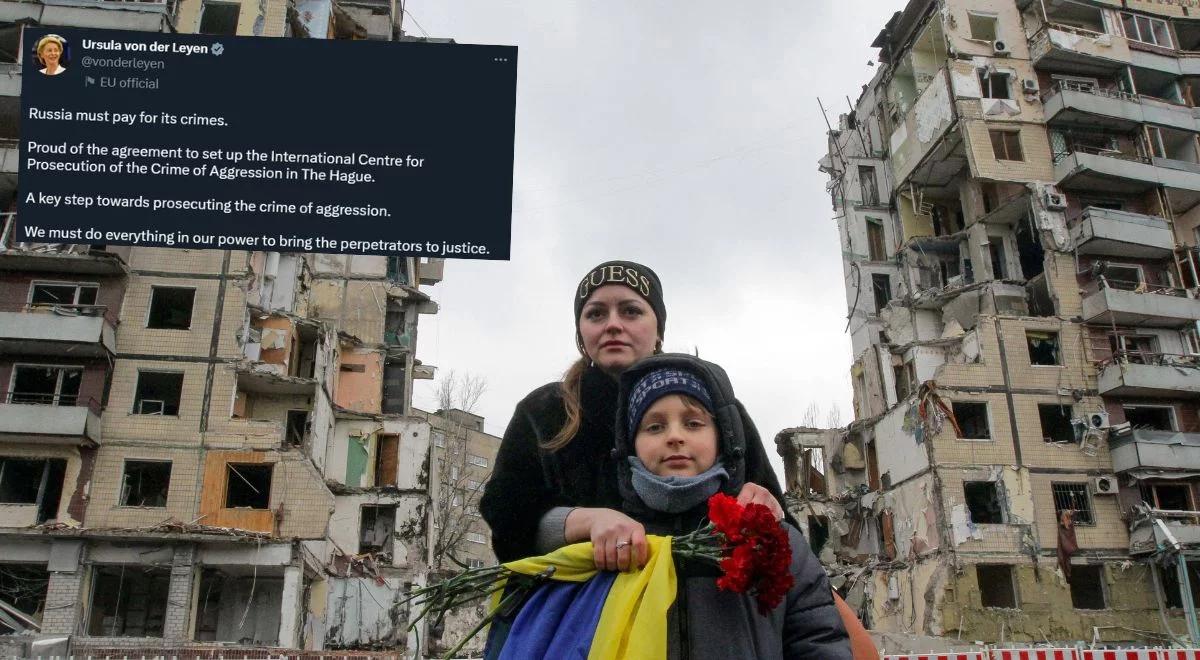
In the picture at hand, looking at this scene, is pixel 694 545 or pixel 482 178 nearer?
pixel 694 545

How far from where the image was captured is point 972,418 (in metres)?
31.9

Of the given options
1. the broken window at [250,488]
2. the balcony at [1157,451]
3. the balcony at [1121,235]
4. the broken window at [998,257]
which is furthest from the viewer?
the broken window at [998,257]

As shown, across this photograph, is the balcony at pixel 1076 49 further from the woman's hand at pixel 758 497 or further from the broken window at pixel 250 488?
the woman's hand at pixel 758 497

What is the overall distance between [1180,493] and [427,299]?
1075 inches

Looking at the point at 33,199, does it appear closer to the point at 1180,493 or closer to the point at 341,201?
the point at 341,201

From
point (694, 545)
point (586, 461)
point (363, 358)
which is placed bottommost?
point (694, 545)

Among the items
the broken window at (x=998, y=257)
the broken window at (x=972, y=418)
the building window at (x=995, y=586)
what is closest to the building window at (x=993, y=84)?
the broken window at (x=998, y=257)

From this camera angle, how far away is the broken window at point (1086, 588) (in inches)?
1166

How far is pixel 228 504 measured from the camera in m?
28.2

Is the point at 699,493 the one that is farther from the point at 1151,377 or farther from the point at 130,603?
the point at 1151,377

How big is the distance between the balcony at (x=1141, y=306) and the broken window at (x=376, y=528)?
24.7 m

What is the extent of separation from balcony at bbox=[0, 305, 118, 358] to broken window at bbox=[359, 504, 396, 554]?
1096cm

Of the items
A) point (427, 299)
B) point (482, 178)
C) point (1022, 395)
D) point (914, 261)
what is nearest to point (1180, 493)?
point (1022, 395)

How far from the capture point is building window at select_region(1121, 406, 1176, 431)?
32.0m
